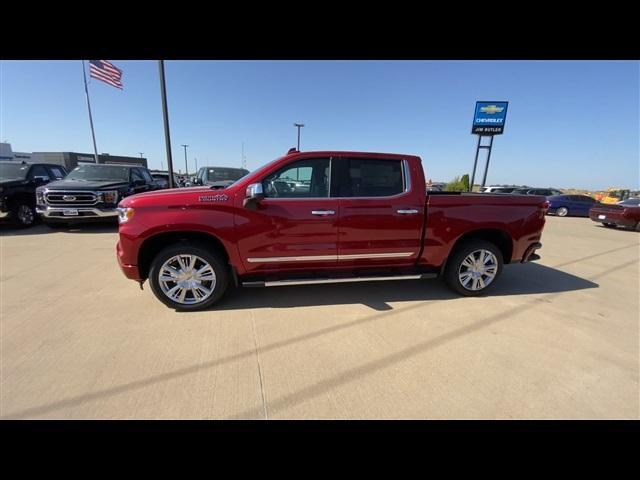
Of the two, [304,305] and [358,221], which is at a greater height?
[358,221]

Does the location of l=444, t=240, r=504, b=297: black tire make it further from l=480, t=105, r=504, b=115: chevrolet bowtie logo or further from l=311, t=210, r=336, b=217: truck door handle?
l=480, t=105, r=504, b=115: chevrolet bowtie logo

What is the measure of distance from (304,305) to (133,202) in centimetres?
230

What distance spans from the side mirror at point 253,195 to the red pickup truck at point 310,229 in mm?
11

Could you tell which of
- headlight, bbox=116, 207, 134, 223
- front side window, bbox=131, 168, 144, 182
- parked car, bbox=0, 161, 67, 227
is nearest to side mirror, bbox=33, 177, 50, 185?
parked car, bbox=0, 161, 67, 227

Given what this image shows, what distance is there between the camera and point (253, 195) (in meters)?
3.10

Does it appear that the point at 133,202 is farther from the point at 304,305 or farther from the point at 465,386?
the point at 465,386

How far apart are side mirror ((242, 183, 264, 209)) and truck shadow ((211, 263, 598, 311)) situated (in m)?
1.25

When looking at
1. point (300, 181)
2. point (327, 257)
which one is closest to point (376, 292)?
point (327, 257)

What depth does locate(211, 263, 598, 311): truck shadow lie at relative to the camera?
139 inches

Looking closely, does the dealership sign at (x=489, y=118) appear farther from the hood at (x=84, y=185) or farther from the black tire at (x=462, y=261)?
the hood at (x=84, y=185)
